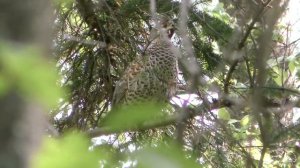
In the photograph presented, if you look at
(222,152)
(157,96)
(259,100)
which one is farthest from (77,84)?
(259,100)

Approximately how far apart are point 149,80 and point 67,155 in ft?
8.92

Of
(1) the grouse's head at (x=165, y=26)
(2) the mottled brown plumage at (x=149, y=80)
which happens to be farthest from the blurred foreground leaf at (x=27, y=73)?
(2) the mottled brown plumage at (x=149, y=80)

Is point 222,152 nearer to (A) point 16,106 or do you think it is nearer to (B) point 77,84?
(B) point 77,84

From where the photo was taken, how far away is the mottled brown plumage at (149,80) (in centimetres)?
309

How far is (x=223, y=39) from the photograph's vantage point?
8.38 feet

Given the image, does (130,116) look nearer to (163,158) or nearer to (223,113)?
(163,158)

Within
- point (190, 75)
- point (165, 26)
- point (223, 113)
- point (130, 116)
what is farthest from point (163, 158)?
point (165, 26)

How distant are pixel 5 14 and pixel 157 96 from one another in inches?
106

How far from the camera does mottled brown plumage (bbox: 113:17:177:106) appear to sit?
10.1 ft

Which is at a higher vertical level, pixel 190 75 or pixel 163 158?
pixel 190 75

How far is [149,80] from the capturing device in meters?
3.21

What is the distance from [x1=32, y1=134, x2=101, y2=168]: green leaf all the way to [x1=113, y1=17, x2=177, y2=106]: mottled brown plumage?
2.43 metres

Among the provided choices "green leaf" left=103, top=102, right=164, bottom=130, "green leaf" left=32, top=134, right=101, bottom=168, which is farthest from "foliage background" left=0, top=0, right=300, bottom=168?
"green leaf" left=32, top=134, right=101, bottom=168

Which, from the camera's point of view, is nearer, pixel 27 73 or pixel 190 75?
pixel 27 73
